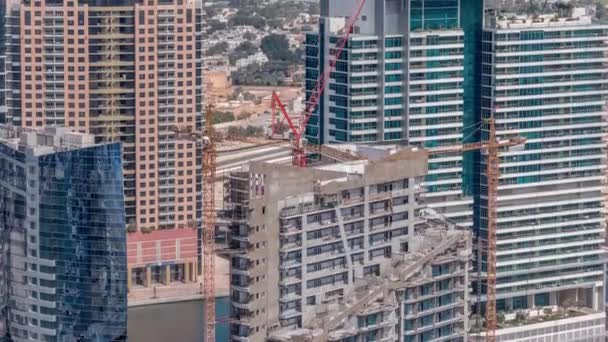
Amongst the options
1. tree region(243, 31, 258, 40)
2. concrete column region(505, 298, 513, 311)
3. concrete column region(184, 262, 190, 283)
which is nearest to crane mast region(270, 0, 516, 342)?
concrete column region(505, 298, 513, 311)

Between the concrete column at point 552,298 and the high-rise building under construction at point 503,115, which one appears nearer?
the high-rise building under construction at point 503,115

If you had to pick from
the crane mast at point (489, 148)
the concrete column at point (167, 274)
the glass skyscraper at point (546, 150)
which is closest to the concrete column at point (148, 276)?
the concrete column at point (167, 274)

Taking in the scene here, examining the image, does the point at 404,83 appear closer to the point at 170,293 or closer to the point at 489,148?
the point at 489,148

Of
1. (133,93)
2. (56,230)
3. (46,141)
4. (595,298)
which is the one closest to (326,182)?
(56,230)

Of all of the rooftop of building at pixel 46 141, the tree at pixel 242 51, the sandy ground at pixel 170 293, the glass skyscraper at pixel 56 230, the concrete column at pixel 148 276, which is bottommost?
the sandy ground at pixel 170 293

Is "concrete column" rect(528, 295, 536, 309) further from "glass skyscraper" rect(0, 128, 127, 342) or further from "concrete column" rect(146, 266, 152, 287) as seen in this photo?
"concrete column" rect(146, 266, 152, 287)

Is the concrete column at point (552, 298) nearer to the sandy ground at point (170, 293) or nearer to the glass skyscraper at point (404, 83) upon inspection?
the glass skyscraper at point (404, 83)
